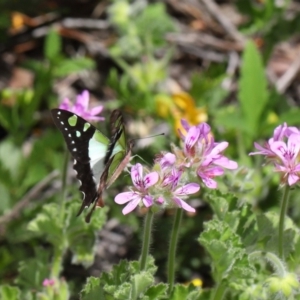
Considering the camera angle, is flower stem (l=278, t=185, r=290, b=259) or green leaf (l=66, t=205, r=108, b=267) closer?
flower stem (l=278, t=185, r=290, b=259)

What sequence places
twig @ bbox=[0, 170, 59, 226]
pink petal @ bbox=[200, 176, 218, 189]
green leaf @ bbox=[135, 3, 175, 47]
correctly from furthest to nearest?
green leaf @ bbox=[135, 3, 175, 47], twig @ bbox=[0, 170, 59, 226], pink petal @ bbox=[200, 176, 218, 189]

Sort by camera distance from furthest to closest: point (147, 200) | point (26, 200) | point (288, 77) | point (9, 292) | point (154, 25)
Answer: point (288, 77) < point (154, 25) < point (26, 200) < point (9, 292) < point (147, 200)

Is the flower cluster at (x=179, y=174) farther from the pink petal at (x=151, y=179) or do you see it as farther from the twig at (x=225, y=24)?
the twig at (x=225, y=24)

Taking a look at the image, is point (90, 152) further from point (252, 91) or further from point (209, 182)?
point (252, 91)

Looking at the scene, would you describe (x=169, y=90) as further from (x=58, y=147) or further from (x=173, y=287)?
(x=173, y=287)

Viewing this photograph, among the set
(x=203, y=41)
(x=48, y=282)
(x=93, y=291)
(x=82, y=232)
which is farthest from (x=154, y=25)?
(x=93, y=291)

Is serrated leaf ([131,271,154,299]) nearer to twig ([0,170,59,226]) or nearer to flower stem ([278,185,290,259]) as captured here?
flower stem ([278,185,290,259])

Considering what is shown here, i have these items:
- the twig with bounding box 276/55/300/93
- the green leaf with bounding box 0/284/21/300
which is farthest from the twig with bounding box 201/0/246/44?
the green leaf with bounding box 0/284/21/300

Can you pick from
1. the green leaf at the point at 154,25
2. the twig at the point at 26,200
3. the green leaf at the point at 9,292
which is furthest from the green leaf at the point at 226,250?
the green leaf at the point at 154,25

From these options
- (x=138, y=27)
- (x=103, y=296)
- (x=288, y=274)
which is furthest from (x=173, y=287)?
(x=138, y=27)
